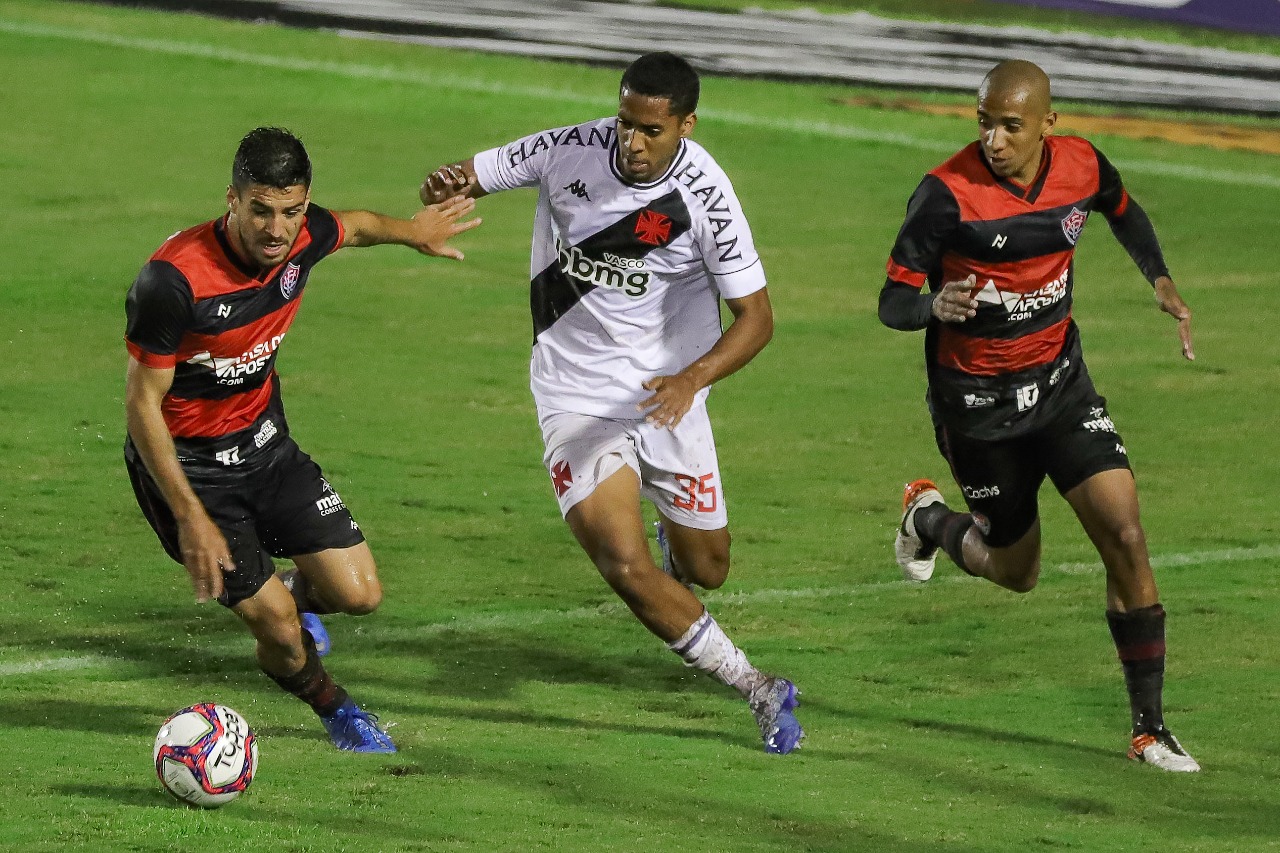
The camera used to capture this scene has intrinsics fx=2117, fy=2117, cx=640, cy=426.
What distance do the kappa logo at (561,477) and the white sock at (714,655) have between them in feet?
2.37

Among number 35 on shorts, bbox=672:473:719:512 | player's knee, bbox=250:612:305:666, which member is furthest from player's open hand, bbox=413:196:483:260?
player's knee, bbox=250:612:305:666

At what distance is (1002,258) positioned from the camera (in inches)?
297

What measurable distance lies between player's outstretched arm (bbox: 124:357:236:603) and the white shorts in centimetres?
141

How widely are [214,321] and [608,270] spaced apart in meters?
1.62

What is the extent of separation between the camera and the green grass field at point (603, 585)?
257 inches

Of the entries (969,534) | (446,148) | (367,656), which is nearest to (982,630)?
(969,534)

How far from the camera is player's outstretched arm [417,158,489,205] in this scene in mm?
8039

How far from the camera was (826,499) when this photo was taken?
35.5 feet

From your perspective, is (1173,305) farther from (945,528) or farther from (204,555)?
(204,555)

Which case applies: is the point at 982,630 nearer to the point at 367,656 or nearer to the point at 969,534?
the point at 969,534

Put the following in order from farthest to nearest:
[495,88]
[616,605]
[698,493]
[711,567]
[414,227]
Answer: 1. [495,88]
2. [616,605]
3. [711,567]
4. [698,493]
5. [414,227]

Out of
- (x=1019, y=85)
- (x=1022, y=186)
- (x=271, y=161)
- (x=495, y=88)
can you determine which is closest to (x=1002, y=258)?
(x=1022, y=186)

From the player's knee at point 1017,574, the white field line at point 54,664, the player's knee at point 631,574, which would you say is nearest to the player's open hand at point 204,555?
the player's knee at point 631,574

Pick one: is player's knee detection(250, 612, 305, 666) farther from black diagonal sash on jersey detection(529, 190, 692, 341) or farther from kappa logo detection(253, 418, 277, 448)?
black diagonal sash on jersey detection(529, 190, 692, 341)
